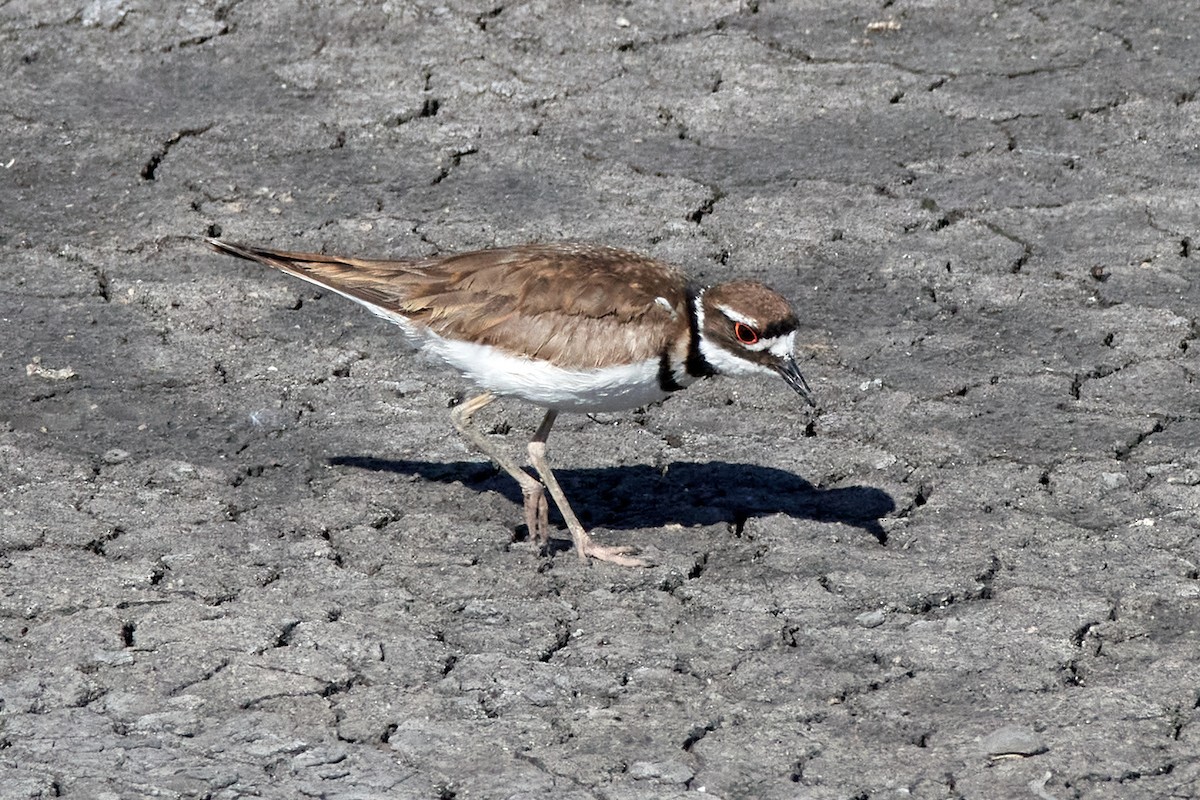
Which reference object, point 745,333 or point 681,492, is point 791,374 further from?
point 681,492

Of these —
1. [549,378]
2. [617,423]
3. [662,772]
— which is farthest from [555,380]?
[662,772]

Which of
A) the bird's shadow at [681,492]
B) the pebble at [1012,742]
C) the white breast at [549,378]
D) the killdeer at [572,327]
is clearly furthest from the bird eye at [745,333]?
the pebble at [1012,742]

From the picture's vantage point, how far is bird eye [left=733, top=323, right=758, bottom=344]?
18.3 feet

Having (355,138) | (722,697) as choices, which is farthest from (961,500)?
(355,138)

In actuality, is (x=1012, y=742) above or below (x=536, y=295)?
below

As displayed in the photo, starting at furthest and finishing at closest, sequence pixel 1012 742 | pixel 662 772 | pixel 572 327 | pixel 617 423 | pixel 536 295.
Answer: pixel 617 423, pixel 536 295, pixel 572 327, pixel 1012 742, pixel 662 772

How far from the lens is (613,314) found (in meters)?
5.60

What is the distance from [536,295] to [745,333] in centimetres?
76

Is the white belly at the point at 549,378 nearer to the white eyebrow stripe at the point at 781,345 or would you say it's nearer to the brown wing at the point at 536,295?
the brown wing at the point at 536,295

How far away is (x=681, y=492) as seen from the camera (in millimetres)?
6316

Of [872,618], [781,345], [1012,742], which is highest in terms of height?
[781,345]

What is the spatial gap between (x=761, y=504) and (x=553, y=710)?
5.09 ft

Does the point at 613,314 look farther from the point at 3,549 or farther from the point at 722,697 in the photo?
the point at 3,549

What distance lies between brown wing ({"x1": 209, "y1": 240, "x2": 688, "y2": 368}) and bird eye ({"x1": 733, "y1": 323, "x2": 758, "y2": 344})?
0.19m
